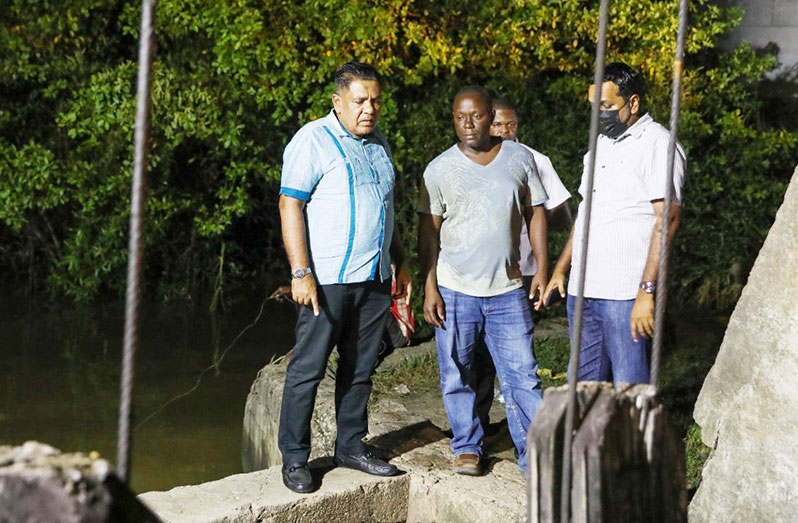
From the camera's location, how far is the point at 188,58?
800 centimetres

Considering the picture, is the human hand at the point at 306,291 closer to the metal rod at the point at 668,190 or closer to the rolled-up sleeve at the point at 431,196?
the rolled-up sleeve at the point at 431,196

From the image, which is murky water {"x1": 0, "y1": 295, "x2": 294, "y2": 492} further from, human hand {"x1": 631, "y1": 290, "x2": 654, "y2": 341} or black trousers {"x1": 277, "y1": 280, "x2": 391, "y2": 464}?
human hand {"x1": 631, "y1": 290, "x2": 654, "y2": 341}

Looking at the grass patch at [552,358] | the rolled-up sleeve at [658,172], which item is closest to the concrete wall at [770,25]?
the grass patch at [552,358]

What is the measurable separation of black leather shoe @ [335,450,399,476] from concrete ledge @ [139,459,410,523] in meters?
0.02

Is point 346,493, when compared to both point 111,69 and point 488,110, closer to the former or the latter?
point 488,110

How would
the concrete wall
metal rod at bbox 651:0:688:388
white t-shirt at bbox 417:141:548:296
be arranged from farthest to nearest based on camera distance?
the concrete wall
white t-shirt at bbox 417:141:548:296
metal rod at bbox 651:0:688:388

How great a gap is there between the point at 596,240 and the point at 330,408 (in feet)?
5.48

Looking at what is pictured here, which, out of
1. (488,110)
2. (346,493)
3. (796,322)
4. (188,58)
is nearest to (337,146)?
(488,110)

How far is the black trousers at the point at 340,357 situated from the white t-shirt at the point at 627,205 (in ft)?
2.53

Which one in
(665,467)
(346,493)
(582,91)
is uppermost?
(582,91)

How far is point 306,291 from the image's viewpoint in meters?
3.66

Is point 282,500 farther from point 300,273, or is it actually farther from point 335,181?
point 335,181

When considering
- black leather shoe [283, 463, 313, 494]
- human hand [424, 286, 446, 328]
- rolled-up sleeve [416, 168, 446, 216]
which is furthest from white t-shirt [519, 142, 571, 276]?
black leather shoe [283, 463, 313, 494]

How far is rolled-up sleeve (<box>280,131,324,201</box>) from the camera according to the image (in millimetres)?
3662
